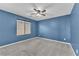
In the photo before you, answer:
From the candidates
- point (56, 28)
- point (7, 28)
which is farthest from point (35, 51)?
point (56, 28)

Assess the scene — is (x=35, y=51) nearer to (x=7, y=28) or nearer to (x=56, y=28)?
(x=7, y=28)

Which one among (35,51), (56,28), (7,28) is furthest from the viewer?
(56,28)

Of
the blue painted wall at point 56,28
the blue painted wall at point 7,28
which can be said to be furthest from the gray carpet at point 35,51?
the blue painted wall at point 56,28

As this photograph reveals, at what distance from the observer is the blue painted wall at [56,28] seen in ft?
20.8

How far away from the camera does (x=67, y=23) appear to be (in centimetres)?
629

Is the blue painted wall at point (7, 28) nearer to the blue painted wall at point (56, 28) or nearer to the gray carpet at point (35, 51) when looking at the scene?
the gray carpet at point (35, 51)

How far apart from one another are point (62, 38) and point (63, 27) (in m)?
0.85

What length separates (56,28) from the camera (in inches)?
290

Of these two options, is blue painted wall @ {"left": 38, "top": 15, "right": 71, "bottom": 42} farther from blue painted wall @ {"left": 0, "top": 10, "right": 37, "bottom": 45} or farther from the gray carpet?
blue painted wall @ {"left": 0, "top": 10, "right": 37, "bottom": 45}

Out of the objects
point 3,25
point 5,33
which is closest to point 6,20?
point 3,25

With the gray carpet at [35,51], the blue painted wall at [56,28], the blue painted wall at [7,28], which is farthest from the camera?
the blue painted wall at [56,28]

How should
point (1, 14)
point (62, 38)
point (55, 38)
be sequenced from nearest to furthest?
point (1, 14)
point (62, 38)
point (55, 38)

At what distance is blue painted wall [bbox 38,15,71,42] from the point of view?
6333 mm

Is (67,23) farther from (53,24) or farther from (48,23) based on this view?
(48,23)
